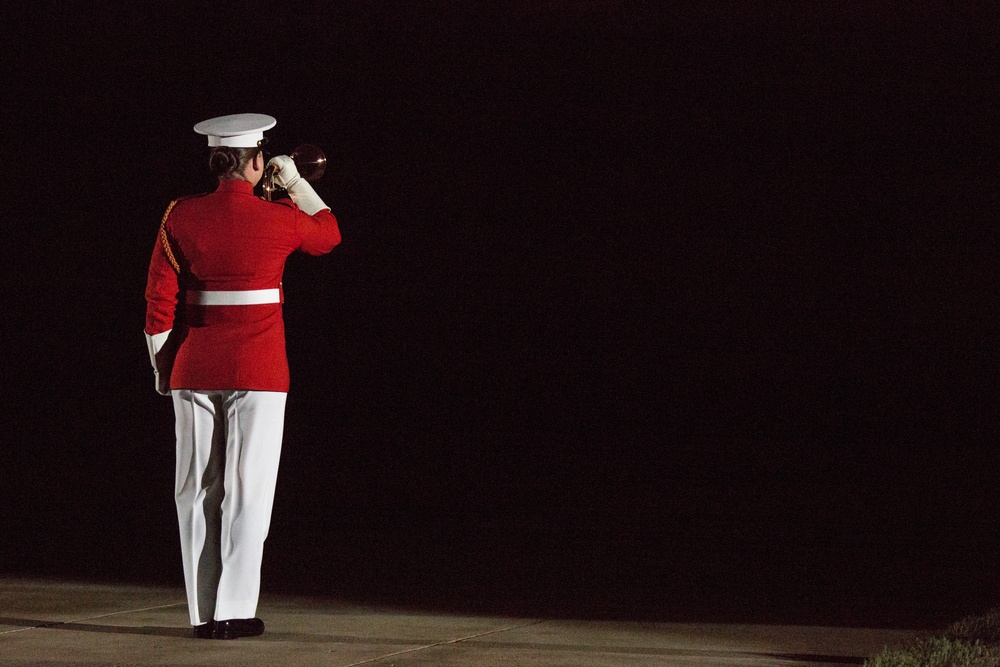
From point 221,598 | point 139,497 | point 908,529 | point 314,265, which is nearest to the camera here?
point 221,598

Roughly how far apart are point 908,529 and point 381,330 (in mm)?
4626

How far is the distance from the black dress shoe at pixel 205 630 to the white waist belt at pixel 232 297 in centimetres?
105

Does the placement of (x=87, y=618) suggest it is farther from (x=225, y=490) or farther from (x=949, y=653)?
(x=949, y=653)

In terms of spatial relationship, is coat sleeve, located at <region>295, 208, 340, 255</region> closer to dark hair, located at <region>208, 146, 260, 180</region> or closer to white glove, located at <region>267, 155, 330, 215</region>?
white glove, located at <region>267, 155, 330, 215</region>

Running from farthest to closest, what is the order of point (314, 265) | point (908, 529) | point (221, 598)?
1. point (314, 265)
2. point (908, 529)
3. point (221, 598)

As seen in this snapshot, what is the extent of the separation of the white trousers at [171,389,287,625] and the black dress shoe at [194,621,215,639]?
2cm

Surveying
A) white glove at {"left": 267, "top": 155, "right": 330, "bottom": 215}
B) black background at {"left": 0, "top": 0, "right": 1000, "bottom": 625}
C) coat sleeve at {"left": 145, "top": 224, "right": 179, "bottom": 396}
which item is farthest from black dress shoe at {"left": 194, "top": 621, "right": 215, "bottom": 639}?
black background at {"left": 0, "top": 0, "right": 1000, "bottom": 625}

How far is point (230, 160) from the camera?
17.5 ft

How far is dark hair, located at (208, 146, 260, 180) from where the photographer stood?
17.5 feet

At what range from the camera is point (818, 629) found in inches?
221

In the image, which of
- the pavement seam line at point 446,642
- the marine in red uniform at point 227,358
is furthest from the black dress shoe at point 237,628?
the pavement seam line at point 446,642

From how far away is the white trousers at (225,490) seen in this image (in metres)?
5.28

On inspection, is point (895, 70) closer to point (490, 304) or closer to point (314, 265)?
point (490, 304)

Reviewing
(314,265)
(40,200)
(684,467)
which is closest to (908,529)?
(684,467)
